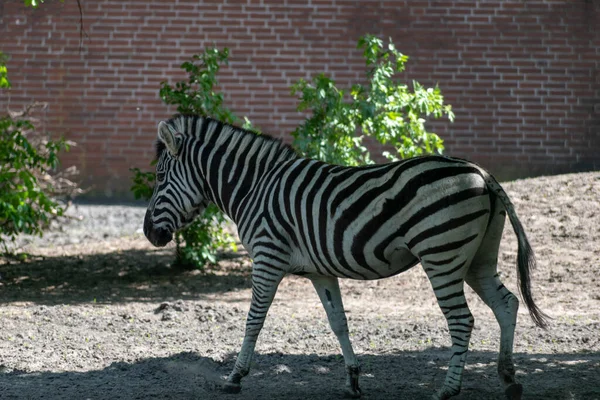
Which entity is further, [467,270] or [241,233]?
[241,233]

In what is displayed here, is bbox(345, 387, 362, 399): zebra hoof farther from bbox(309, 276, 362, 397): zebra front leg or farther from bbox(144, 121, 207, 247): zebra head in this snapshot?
bbox(144, 121, 207, 247): zebra head

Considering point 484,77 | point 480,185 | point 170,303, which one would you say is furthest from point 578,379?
point 484,77

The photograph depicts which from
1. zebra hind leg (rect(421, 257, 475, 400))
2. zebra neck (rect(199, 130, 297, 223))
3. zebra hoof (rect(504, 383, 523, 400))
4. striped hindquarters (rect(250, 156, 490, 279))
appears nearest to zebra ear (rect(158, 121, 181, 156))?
zebra neck (rect(199, 130, 297, 223))

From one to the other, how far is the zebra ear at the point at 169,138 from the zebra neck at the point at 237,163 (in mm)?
220

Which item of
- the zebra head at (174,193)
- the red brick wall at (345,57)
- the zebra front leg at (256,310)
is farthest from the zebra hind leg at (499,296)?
the red brick wall at (345,57)

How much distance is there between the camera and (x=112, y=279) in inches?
398

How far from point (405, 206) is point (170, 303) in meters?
4.14

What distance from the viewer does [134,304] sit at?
29.0 ft

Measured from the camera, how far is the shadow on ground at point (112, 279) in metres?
9.28

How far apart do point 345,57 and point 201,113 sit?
5.06 metres

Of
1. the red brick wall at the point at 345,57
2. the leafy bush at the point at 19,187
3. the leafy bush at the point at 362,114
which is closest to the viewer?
the leafy bush at the point at 19,187

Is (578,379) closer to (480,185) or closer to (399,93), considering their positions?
(480,185)

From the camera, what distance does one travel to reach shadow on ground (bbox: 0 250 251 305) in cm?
928

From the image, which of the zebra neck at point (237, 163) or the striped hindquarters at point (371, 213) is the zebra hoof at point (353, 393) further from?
the zebra neck at point (237, 163)
